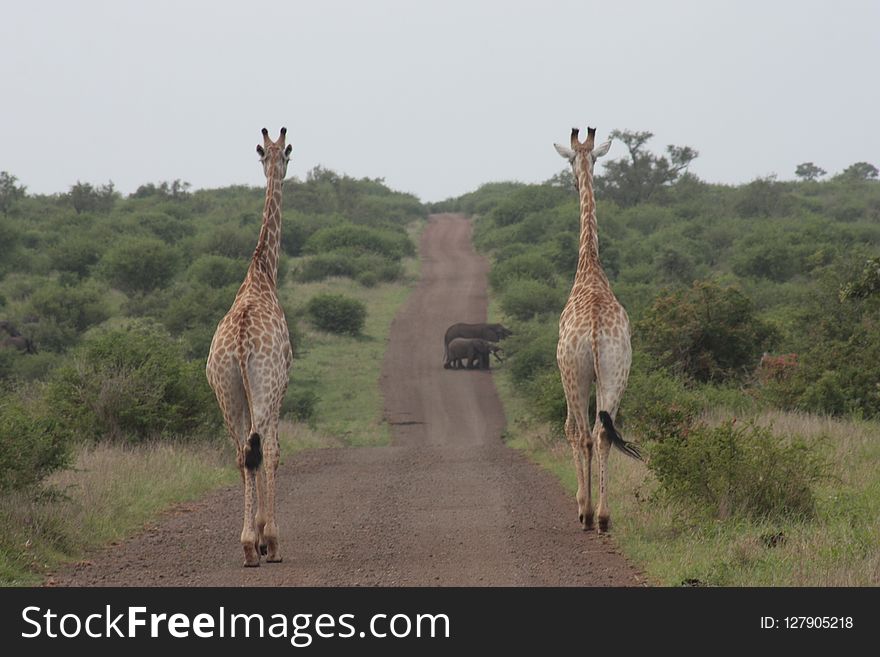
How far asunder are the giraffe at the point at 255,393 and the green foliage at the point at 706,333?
10.2 m

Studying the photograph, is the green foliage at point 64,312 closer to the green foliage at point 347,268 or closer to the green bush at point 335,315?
the green bush at point 335,315

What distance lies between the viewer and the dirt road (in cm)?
815

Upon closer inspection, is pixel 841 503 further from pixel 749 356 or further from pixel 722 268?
pixel 722 268

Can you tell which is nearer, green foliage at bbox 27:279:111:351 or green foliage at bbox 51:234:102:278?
green foliage at bbox 27:279:111:351

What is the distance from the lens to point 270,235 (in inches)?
421

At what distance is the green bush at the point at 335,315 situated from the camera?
33.5 m

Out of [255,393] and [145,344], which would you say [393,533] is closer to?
[255,393]

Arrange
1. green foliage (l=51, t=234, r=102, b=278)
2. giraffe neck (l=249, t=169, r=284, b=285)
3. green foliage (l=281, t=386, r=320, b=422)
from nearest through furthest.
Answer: giraffe neck (l=249, t=169, r=284, b=285), green foliage (l=281, t=386, r=320, b=422), green foliage (l=51, t=234, r=102, b=278)

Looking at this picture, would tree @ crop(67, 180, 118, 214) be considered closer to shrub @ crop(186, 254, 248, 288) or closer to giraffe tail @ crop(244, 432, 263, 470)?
shrub @ crop(186, 254, 248, 288)

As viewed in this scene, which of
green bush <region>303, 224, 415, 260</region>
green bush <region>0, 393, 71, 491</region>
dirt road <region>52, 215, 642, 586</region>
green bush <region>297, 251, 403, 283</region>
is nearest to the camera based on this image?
dirt road <region>52, 215, 642, 586</region>

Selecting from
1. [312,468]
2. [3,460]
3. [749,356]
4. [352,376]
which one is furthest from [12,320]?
[3,460]

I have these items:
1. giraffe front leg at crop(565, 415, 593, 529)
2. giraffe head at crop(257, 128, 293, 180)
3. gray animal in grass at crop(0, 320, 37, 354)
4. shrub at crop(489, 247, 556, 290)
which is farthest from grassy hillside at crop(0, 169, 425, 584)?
giraffe front leg at crop(565, 415, 593, 529)

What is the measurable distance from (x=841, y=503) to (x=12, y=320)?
27549 millimetres

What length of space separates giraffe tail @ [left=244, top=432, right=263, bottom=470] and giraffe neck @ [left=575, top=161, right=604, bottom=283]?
12.4 ft
